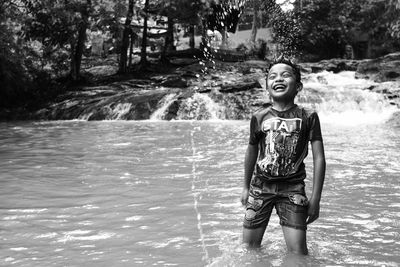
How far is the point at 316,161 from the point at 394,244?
1.38 metres

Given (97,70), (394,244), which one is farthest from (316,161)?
(97,70)

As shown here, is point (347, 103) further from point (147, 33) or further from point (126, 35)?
point (147, 33)

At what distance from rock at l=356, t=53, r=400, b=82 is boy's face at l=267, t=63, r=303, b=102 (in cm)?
2057

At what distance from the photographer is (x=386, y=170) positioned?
298 inches

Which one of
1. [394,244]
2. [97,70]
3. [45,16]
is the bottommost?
[394,244]

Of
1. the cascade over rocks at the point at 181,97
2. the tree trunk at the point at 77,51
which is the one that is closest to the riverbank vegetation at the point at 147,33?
the tree trunk at the point at 77,51

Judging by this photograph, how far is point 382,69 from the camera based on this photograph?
77.7ft

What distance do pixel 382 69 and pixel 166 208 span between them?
21.1 m

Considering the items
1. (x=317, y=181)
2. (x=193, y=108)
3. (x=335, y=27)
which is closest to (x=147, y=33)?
(x=335, y=27)

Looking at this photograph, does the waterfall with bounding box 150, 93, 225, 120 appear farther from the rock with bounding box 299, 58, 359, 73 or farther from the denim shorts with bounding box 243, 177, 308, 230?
the denim shorts with bounding box 243, 177, 308, 230

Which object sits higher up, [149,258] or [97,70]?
[97,70]

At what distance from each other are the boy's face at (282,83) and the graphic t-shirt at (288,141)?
0.39ft

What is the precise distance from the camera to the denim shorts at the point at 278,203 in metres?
3.39

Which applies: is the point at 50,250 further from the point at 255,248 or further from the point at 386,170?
the point at 386,170
